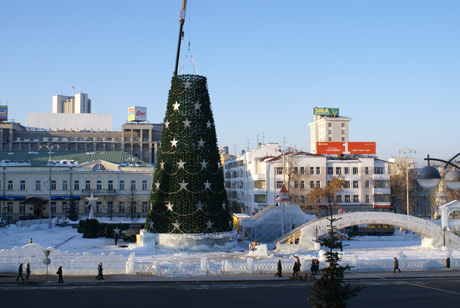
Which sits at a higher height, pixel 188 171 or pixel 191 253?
pixel 188 171

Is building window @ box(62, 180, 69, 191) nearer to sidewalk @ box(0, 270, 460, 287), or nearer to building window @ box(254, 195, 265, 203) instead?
building window @ box(254, 195, 265, 203)

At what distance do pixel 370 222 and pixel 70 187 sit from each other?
49.0 metres

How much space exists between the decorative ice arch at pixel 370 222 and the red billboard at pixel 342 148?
128 ft

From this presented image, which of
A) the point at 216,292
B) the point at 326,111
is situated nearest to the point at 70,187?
the point at 216,292

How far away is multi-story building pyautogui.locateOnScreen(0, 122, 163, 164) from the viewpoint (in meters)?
120

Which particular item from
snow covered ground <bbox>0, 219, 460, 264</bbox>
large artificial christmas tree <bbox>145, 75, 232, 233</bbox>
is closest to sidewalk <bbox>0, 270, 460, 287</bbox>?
snow covered ground <bbox>0, 219, 460, 264</bbox>

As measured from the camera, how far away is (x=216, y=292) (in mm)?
24016

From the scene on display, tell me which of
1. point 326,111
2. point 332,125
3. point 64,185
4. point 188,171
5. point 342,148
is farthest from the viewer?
point 332,125

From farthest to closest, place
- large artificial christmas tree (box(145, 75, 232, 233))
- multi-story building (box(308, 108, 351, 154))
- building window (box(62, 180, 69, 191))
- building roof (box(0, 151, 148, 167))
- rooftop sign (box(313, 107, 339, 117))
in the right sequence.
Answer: multi-story building (box(308, 108, 351, 154))
rooftop sign (box(313, 107, 339, 117))
building roof (box(0, 151, 148, 167))
building window (box(62, 180, 69, 191))
large artificial christmas tree (box(145, 75, 232, 233))

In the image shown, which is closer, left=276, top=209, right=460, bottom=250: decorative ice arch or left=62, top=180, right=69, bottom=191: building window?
left=276, top=209, right=460, bottom=250: decorative ice arch

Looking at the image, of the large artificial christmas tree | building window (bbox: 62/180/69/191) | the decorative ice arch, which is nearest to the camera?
the large artificial christmas tree

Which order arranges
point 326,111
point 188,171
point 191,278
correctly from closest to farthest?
point 191,278
point 188,171
point 326,111

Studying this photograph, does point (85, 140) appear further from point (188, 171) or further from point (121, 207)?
point (188, 171)

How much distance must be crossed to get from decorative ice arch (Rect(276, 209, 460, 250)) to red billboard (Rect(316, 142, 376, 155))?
3896 cm
